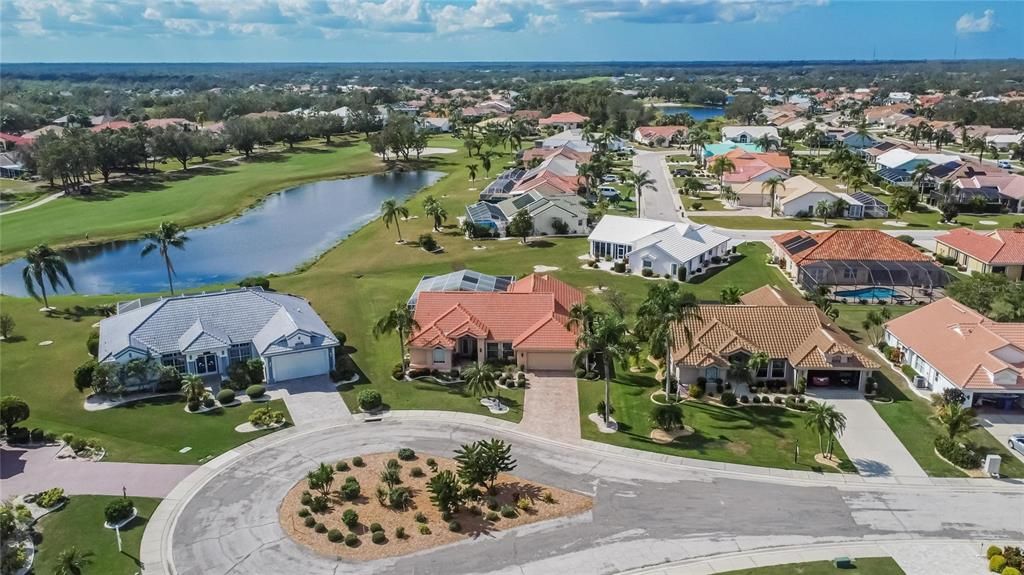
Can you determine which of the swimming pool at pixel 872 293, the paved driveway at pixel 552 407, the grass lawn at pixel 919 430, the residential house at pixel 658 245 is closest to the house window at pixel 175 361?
the paved driveway at pixel 552 407

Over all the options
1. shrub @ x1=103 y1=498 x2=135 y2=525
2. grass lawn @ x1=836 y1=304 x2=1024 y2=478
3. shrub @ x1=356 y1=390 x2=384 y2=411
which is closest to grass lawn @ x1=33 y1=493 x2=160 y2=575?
shrub @ x1=103 y1=498 x2=135 y2=525

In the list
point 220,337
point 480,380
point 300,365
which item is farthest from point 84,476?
point 480,380

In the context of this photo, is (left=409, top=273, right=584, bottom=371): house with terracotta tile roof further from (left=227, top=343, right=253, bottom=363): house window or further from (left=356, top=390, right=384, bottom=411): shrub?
(left=227, top=343, right=253, bottom=363): house window

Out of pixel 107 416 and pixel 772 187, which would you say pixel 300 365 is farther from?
pixel 772 187

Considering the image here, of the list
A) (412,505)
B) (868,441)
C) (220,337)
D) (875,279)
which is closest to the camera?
(412,505)

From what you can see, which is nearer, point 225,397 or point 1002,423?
point 1002,423

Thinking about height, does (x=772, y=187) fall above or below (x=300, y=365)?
above

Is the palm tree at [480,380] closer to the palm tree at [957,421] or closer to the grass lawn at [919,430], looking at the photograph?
the grass lawn at [919,430]
